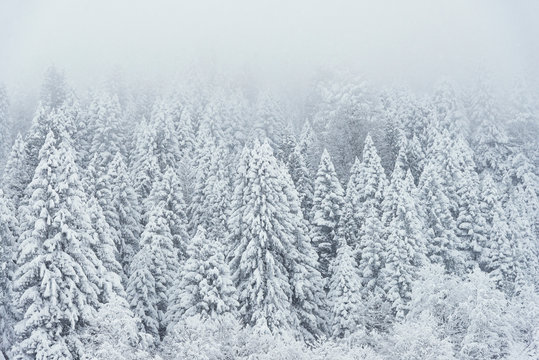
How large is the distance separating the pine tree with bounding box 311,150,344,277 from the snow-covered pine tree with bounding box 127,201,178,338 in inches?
434

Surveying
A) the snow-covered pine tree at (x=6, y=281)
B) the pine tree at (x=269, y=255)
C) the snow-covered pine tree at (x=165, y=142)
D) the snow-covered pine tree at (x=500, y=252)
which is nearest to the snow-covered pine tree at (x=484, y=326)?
the pine tree at (x=269, y=255)

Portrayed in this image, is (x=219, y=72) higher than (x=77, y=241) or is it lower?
higher

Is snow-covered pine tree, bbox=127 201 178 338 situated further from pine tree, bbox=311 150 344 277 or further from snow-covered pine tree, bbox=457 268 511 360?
snow-covered pine tree, bbox=457 268 511 360

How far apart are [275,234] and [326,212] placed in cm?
995

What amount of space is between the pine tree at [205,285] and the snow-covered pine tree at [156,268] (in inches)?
167

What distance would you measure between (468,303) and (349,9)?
138 m

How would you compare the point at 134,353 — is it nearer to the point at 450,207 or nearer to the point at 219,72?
the point at 450,207

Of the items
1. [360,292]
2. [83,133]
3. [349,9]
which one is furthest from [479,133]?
[349,9]

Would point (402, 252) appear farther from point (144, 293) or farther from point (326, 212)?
point (144, 293)

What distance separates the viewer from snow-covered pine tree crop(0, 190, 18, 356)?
95.5ft

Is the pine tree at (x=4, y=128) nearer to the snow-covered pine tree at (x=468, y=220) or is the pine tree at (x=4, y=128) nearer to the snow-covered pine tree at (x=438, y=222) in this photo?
the snow-covered pine tree at (x=438, y=222)

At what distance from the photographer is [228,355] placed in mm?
26000

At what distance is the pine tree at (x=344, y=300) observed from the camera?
3578 centimetres

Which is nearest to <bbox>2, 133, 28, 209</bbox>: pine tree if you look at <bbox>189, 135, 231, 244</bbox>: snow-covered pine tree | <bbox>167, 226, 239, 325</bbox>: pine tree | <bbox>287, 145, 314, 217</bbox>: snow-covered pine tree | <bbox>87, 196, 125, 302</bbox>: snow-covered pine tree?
<bbox>87, 196, 125, 302</bbox>: snow-covered pine tree
